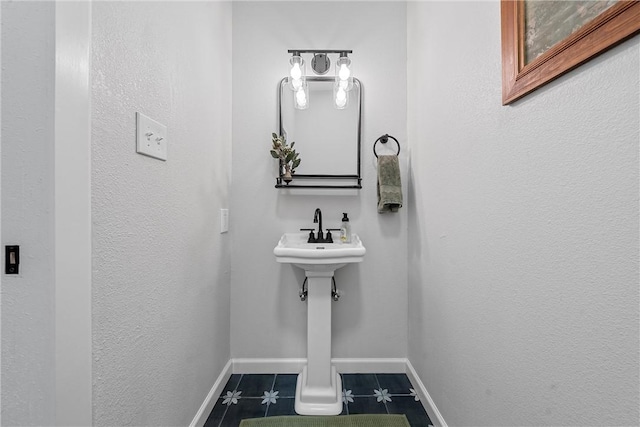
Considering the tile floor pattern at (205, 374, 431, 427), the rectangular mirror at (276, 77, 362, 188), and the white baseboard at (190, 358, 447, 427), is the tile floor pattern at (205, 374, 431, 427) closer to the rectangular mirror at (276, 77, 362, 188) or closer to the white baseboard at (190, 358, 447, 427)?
the white baseboard at (190, 358, 447, 427)

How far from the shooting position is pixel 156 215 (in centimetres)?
85

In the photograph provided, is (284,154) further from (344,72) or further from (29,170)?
(29,170)

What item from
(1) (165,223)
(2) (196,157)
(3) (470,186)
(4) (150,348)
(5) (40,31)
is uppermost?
(5) (40,31)

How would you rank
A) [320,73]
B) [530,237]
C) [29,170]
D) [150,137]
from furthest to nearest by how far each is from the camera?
[320,73] → [150,137] → [530,237] → [29,170]

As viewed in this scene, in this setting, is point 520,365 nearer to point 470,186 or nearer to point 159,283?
point 470,186

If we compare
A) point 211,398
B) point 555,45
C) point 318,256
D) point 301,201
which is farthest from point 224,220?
point 555,45

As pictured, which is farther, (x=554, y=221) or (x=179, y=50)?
(x=179, y=50)

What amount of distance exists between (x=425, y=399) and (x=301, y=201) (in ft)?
3.83

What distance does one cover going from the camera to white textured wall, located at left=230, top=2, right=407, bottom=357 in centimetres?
158

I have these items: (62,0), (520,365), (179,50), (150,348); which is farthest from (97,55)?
(520,365)

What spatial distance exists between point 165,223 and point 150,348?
0.38m

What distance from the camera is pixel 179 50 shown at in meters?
1.01

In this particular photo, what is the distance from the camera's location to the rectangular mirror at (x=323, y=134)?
5.21 ft

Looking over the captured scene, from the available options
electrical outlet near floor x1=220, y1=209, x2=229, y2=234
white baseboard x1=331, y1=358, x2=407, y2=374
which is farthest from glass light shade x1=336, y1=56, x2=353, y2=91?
white baseboard x1=331, y1=358, x2=407, y2=374
